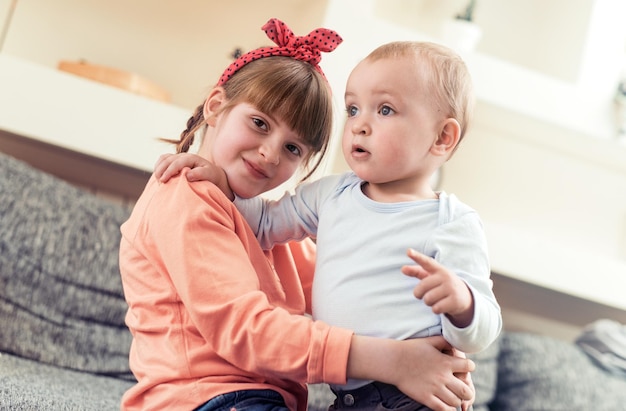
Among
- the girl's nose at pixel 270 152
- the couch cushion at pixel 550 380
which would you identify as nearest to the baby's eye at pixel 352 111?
the girl's nose at pixel 270 152

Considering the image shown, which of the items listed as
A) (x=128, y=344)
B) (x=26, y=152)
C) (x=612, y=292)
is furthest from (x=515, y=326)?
(x=26, y=152)

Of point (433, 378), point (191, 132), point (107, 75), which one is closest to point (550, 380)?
point (433, 378)

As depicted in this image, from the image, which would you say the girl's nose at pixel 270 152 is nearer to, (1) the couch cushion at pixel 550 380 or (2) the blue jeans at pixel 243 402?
(2) the blue jeans at pixel 243 402

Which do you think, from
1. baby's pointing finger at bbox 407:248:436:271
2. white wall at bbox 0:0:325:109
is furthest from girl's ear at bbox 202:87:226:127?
white wall at bbox 0:0:325:109

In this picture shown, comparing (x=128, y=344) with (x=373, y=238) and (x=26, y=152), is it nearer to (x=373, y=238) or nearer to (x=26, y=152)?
(x=26, y=152)

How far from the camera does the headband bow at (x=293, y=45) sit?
3.88 feet

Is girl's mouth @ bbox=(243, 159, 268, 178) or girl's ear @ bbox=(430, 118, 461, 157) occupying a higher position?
girl's ear @ bbox=(430, 118, 461, 157)

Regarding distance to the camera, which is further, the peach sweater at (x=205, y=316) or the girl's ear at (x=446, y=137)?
the girl's ear at (x=446, y=137)

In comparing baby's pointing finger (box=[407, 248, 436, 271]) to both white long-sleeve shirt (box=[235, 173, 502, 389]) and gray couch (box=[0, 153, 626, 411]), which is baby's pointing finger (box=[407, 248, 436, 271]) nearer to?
white long-sleeve shirt (box=[235, 173, 502, 389])

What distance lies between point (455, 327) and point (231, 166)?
1.40 ft

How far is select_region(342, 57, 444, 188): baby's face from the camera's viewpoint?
1.00m

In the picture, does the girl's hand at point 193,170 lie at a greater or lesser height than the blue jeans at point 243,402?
greater

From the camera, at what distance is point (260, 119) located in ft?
3.61

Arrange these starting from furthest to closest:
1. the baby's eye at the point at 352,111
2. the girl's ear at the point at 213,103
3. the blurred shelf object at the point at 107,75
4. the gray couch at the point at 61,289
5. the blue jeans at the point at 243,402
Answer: the blurred shelf object at the point at 107,75, the gray couch at the point at 61,289, the girl's ear at the point at 213,103, the baby's eye at the point at 352,111, the blue jeans at the point at 243,402
